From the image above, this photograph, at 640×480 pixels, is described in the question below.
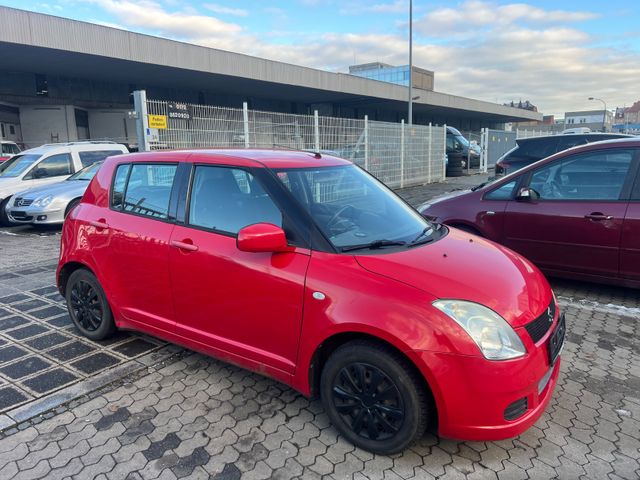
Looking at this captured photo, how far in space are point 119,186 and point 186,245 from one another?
1134 millimetres

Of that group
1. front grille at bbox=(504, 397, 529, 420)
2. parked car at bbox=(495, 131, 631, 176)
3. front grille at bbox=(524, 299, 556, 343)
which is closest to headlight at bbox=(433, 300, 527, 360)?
front grille at bbox=(524, 299, 556, 343)

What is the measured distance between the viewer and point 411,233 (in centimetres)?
340

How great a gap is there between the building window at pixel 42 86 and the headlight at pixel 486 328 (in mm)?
28542

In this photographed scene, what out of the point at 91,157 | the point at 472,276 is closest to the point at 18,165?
the point at 91,157

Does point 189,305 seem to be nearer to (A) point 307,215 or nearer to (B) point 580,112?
(A) point 307,215

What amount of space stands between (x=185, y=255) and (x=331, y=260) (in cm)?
114

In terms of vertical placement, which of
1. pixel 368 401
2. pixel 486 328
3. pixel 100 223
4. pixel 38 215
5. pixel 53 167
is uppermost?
pixel 53 167

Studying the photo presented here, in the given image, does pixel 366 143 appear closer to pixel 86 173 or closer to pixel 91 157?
pixel 91 157

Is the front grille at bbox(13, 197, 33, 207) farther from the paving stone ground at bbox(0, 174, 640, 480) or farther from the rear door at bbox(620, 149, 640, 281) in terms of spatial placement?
the rear door at bbox(620, 149, 640, 281)

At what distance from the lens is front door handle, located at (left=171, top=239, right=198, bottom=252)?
3258mm

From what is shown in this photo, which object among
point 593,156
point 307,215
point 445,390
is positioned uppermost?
point 593,156

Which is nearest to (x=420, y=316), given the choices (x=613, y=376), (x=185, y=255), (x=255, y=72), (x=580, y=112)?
(x=185, y=255)

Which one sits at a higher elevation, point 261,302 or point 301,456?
point 261,302

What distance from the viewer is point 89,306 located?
13.6 ft
